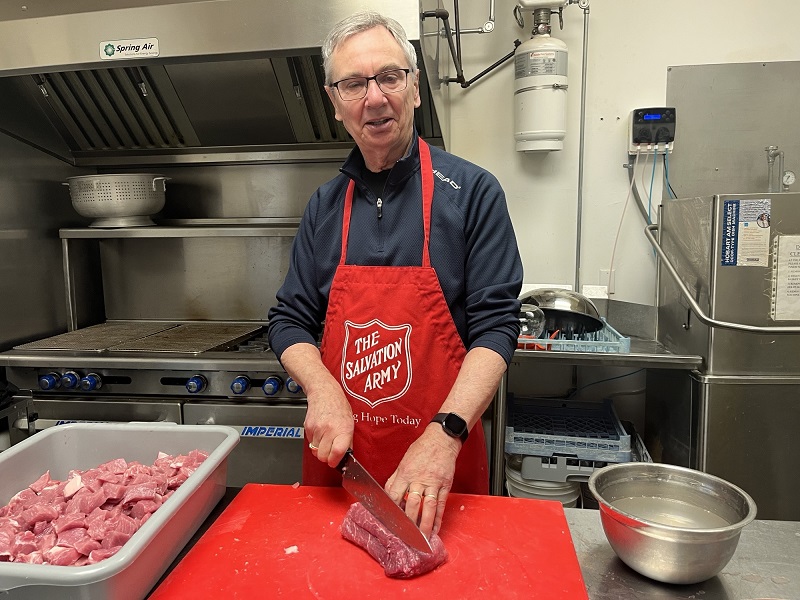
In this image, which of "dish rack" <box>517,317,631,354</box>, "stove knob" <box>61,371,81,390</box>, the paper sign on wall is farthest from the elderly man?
"stove knob" <box>61,371,81,390</box>

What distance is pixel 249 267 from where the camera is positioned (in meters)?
2.52

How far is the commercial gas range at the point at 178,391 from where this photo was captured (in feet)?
6.26

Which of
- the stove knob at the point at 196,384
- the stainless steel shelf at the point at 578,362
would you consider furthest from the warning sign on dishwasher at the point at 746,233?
the stove knob at the point at 196,384

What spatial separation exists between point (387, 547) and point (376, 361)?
46 centimetres

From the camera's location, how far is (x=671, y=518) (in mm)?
835

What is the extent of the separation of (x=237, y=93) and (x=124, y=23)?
479 millimetres

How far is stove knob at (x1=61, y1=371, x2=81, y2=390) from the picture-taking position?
6.43ft

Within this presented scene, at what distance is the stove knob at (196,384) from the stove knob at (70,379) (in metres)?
0.39

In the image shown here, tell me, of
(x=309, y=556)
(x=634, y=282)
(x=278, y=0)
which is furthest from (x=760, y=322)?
(x=278, y=0)

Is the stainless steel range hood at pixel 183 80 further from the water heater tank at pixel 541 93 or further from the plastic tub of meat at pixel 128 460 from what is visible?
the plastic tub of meat at pixel 128 460

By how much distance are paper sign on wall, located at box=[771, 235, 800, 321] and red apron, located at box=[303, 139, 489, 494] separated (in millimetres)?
1111

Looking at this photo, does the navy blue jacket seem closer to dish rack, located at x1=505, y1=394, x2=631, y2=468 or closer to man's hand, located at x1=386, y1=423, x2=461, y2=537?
man's hand, located at x1=386, y1=423, x2=461, y2=537

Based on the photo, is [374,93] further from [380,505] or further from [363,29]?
[380,505]

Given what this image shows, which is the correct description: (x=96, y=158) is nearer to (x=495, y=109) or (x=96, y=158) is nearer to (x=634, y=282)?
(x=495, y=109)
